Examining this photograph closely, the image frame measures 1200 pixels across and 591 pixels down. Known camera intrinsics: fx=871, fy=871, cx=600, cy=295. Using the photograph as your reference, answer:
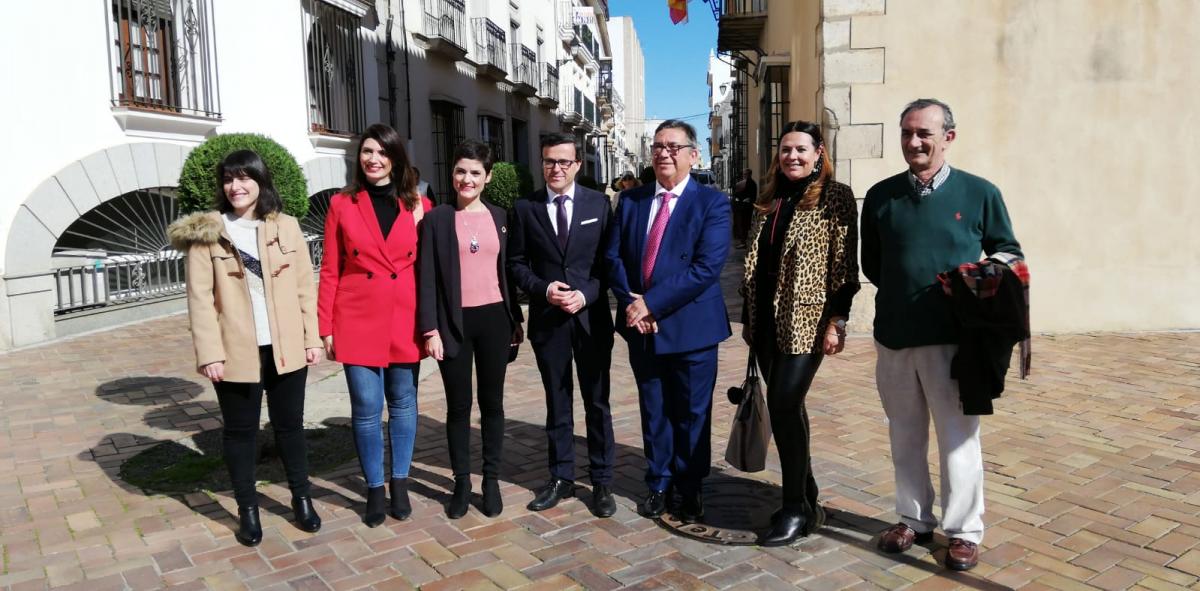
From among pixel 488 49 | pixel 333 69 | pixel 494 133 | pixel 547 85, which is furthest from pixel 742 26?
pixel 547 85

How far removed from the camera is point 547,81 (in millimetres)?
28281

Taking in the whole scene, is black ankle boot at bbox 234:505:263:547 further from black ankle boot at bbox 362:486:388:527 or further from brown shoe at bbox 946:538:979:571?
brown shoe at bbox 946:538:979:571

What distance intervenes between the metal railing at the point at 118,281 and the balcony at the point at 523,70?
47.8 ft

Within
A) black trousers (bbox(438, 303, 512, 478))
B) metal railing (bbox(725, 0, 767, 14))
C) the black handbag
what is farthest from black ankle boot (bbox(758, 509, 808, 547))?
metal railing (bbox(725, 0, 767, 14))

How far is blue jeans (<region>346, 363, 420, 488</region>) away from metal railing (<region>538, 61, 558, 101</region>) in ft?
79.7

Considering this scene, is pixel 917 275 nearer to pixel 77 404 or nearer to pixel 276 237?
pixel 276 237

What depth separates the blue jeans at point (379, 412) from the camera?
4.01 meters

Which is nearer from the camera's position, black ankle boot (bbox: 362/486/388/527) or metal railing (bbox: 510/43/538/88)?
black ankle boot (bbox: 362/486/388/527)

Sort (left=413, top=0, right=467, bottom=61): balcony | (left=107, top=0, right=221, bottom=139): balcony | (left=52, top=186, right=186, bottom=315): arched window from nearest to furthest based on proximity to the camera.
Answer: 1. (left=52, top=186, right=186, bottom=315): arched window
2. (left=107, top=0, right=221, bottom=139): balcony
3. (left=413, top=0, right=467, bottom=61): balcony

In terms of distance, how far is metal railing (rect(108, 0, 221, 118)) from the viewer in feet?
31.8

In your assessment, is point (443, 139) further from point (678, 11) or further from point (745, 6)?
point (745, 6)

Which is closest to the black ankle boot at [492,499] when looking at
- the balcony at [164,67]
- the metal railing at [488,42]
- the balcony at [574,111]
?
the balcony at [164,67]

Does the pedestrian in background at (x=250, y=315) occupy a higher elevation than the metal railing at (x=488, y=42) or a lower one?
lower

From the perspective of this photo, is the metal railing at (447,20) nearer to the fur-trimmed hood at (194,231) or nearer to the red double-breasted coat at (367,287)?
the red double-breasted coat at (367,287)
